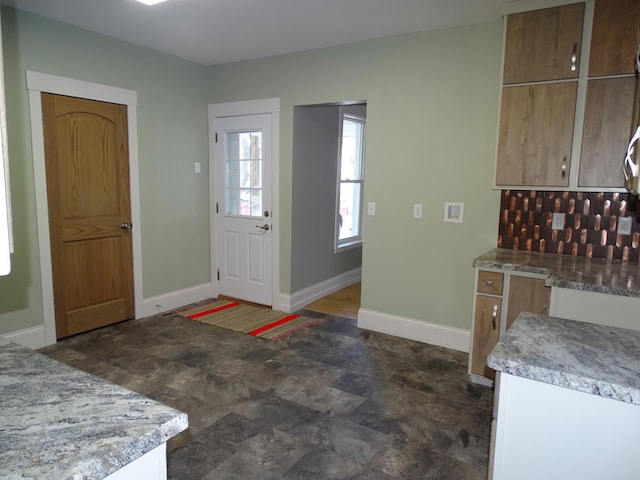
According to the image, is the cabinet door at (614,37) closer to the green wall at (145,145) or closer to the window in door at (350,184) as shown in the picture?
the window in door at (350,184)

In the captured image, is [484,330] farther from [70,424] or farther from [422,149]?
[70,424]

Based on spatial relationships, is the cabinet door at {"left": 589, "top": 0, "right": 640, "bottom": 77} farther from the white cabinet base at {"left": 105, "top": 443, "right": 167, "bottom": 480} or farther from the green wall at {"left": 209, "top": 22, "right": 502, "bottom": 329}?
the white cabinet base at {"left": 105, "top": 443, "right": 167, "bottom": 480}

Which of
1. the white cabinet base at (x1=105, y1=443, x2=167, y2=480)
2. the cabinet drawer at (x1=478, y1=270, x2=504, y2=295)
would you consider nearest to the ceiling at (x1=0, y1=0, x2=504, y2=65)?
the cabinet drawer at (x1=478, y1=270, x2=504, y2=295)

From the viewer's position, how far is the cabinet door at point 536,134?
2.71m

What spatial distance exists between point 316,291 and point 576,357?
3787mm

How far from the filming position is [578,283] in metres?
2.24

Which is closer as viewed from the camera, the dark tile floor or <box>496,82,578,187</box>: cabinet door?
the dark tile floor

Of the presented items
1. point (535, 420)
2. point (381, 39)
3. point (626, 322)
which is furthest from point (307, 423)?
point (381, 39)

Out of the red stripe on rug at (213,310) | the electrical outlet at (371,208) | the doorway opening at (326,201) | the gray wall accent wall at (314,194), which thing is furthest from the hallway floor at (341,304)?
the electrical outlet at (371,208)

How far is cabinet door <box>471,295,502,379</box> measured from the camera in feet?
9.04

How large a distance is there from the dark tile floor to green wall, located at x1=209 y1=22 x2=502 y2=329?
1.75 ft

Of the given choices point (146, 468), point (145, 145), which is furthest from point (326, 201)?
point (146, 468)

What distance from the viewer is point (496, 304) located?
274 cm

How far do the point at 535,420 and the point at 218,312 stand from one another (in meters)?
3.62
